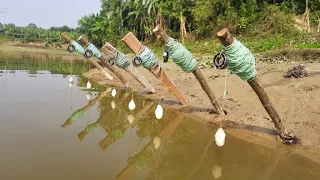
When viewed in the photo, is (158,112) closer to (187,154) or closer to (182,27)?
(187,154)

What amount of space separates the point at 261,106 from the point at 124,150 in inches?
183

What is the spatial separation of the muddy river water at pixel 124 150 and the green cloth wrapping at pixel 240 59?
162 cm

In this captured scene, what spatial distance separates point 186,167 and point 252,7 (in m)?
24.6

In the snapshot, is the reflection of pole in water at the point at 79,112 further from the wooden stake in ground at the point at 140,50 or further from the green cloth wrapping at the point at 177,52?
the green cloth wrapping at the point at 177,52

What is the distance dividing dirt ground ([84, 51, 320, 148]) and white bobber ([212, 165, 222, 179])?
237 cm

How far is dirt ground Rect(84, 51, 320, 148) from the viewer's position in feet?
25.8

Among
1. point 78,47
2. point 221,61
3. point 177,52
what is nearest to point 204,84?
point 177,52

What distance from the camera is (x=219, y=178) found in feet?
17.2

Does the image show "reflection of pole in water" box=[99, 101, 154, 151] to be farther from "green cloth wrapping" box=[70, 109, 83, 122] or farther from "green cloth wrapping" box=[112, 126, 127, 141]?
"green cloth wrapping" box=[70, 109, 83, 122]

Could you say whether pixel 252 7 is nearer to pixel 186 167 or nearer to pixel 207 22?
pixel 207 22

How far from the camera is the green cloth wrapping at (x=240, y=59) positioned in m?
5.86

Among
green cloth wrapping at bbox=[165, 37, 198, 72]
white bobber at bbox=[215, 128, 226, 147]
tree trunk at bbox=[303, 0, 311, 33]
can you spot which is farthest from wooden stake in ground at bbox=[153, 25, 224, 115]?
tree trunk at bbox=[303, 0, 311, 33]

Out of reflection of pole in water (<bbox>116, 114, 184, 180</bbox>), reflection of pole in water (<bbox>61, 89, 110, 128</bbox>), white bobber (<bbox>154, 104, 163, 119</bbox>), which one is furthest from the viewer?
white bobber (<bbox>154, 104, 163, 119</bbox>)

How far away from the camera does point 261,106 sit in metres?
9.34
